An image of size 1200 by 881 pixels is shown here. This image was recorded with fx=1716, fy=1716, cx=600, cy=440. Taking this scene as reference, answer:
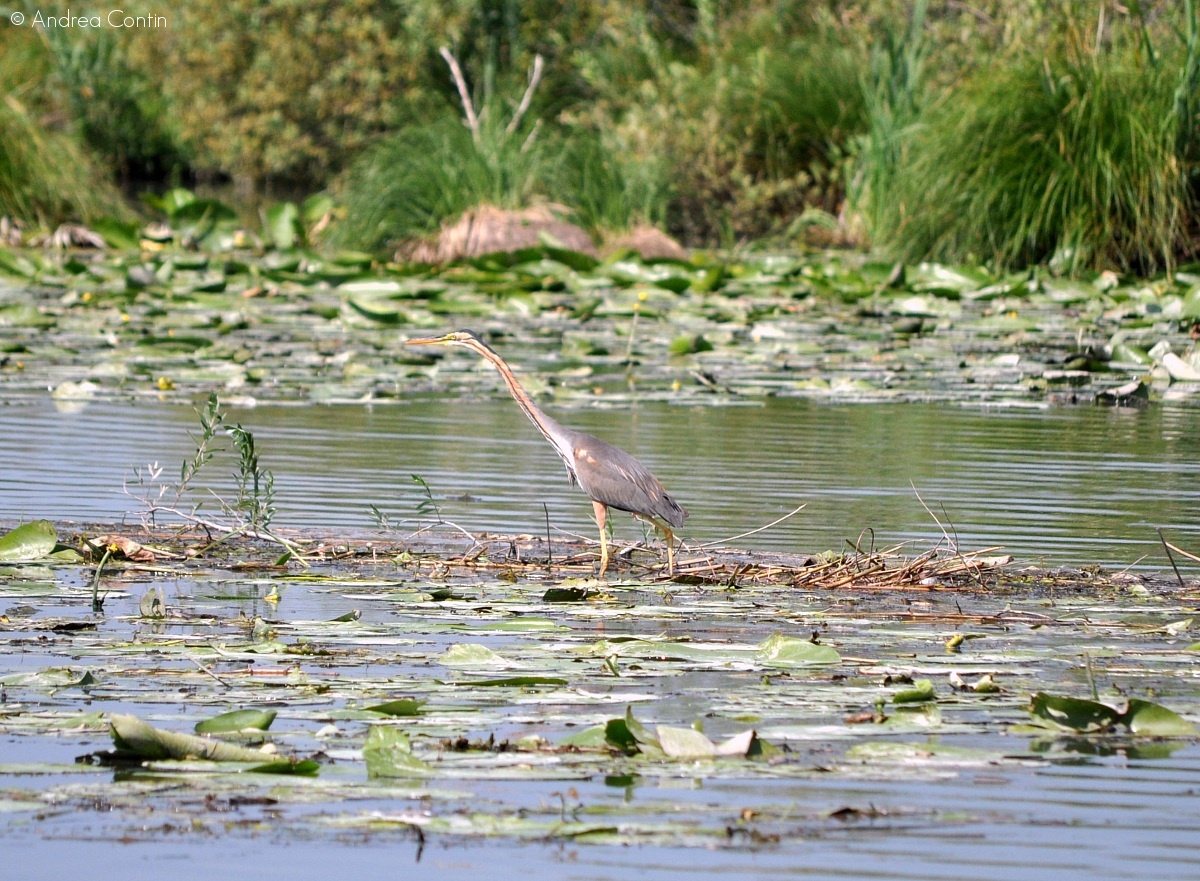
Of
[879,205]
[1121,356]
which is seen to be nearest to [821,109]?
[879,205]

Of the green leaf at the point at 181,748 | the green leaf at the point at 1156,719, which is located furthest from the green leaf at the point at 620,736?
the green leaf at the point at 1156,719

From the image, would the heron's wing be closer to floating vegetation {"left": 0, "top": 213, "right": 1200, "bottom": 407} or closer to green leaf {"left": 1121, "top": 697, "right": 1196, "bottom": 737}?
green leaf {"left": 1121, "top": 697, "right": 1196, "bottom": 737}

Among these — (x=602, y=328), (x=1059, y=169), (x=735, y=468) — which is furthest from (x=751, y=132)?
(x=735, y=468)

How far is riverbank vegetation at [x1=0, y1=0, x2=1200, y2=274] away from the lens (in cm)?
1305

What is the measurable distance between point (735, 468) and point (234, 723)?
3.98 metres

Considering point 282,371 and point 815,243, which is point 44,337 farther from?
point 815,243

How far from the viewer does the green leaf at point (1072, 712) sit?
3.37 m

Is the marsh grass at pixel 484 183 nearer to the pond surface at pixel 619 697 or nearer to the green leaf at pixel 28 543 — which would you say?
the pond surface at pixel 619 697

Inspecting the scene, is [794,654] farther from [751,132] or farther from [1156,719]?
[751,132]

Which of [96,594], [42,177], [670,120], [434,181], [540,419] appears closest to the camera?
[96,594]

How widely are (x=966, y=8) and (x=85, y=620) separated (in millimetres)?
16011

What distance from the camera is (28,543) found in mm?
4816

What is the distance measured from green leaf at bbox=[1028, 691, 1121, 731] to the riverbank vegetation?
977 cm

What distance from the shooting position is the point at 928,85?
55.4 feet
